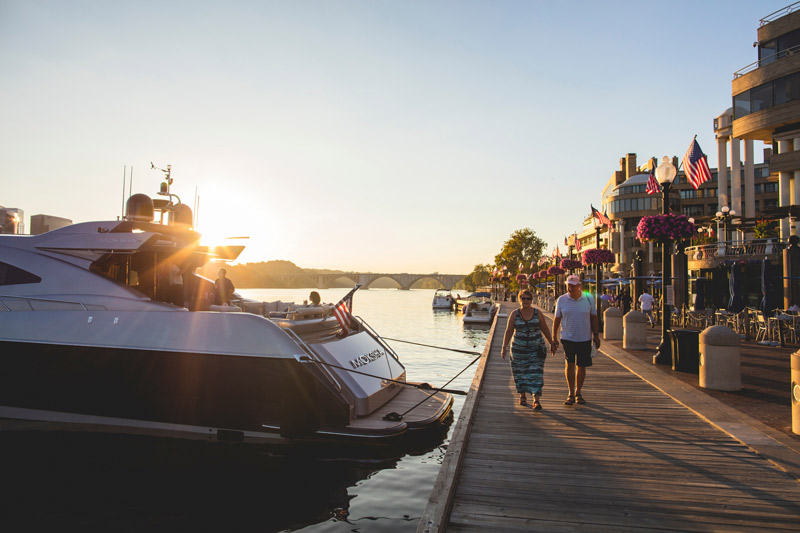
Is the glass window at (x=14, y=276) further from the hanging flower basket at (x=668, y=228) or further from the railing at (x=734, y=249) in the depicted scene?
the railing at (x=734, y=249)

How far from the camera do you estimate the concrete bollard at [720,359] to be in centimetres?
1000

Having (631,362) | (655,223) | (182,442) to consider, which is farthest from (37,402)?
(655,223)

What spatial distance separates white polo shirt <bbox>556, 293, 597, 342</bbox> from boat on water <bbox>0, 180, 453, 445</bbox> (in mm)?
2730

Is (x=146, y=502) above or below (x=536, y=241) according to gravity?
below

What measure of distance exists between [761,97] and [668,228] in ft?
105

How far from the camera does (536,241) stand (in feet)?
345

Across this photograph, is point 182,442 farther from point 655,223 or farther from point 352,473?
point 655,223

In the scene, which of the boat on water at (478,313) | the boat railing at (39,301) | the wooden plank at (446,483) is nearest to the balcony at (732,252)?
the boat on water at (478,313)

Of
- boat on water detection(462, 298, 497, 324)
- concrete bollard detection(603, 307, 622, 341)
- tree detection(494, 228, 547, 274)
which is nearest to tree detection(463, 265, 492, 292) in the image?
tree detection(494, 228, 547, 274)

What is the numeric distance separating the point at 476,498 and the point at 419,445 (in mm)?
4941

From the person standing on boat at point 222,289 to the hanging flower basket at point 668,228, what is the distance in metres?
11.1

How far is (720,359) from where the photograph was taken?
10.1 meters

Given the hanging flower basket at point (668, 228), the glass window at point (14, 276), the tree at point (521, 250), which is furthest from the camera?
the tree at point (521, 250)

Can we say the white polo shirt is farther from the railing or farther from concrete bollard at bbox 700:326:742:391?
the railing
